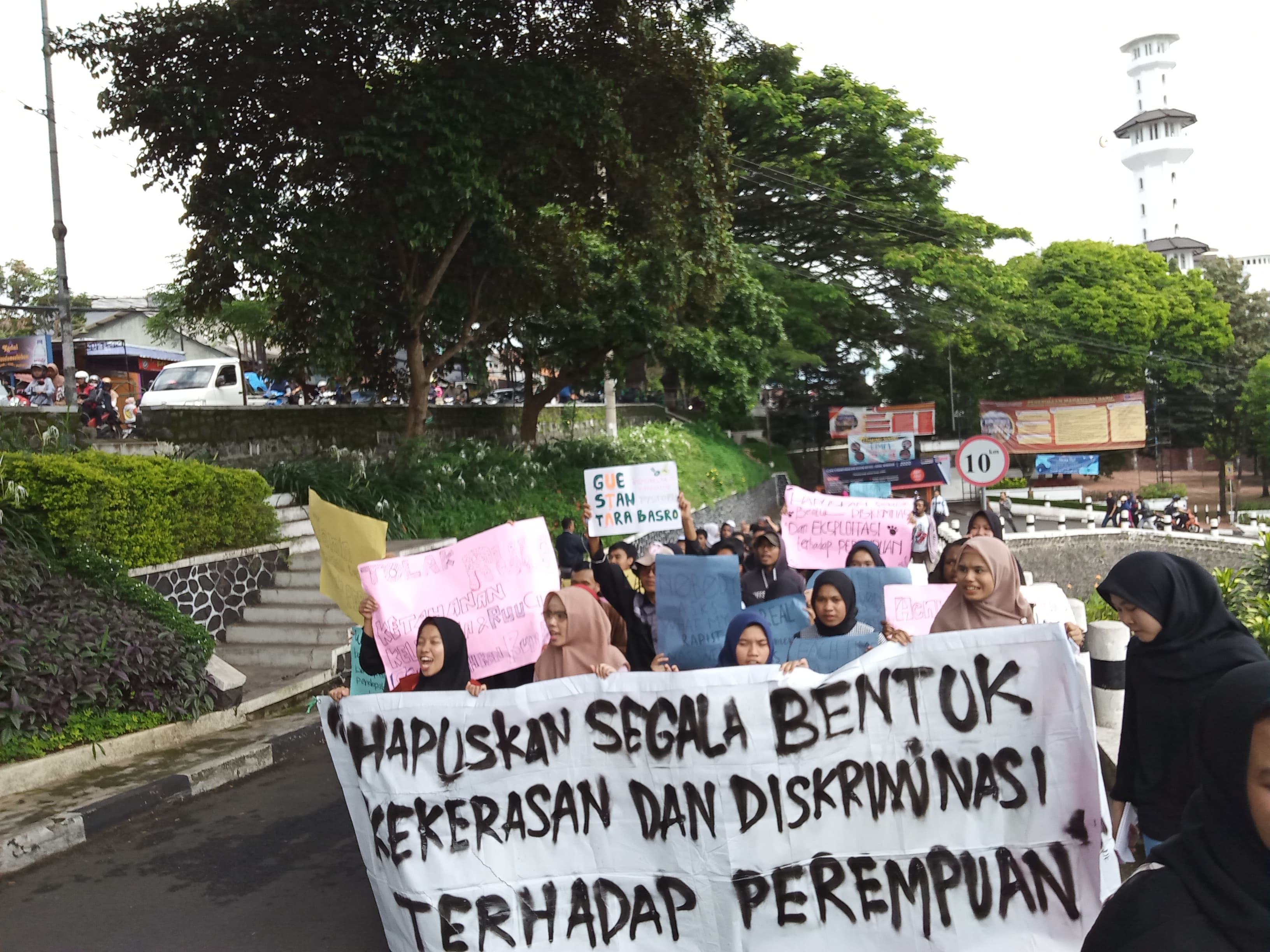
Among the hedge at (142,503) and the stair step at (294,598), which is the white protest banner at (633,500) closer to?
the stair step at (294,598)

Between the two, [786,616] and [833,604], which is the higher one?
[833,604]

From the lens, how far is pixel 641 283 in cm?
1784

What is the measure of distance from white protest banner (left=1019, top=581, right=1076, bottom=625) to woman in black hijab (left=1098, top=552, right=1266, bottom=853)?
1343 mm

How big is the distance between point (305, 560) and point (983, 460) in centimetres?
770

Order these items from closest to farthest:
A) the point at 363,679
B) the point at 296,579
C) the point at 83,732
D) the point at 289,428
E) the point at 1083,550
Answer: the point at 363,679
the point at 83,732
the point at 296,579
the point at 289,428
the point at 1083,550

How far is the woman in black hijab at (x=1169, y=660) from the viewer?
3.54 meters

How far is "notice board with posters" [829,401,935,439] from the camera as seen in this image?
1527 inches

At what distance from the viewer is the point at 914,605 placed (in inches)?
234

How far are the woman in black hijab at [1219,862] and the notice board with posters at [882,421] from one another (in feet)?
123

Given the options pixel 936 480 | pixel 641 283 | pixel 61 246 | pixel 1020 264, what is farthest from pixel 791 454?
pixel 61 246

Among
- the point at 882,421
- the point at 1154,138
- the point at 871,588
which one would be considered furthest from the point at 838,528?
the point at 1154,138

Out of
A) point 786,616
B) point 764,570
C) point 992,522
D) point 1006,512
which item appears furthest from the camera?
point 1006,512

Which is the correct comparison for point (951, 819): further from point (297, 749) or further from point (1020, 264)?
point (1020, 264)

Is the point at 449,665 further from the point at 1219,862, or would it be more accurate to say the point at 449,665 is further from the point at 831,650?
the point at 1219,862
